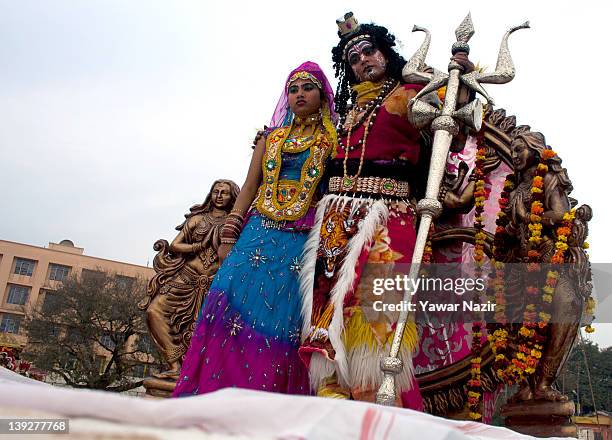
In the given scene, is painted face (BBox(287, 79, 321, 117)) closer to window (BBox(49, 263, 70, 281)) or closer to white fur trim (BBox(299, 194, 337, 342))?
white fur trim (BBox(299, 194, 337, 342))

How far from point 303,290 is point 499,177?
67.7 inches

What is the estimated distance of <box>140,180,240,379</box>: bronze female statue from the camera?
413 centimetres

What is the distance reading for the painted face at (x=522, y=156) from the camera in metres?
3.23

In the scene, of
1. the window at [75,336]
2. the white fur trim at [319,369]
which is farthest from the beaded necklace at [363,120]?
the window at [75,336]

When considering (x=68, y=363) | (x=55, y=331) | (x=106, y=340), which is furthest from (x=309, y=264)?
(x=106, y=340)

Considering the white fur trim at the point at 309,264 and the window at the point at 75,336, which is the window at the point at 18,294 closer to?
the window at the point at 75,336

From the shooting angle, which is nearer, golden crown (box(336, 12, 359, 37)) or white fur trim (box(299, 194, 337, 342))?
white fur trim (box(299, 194, 337, 342))

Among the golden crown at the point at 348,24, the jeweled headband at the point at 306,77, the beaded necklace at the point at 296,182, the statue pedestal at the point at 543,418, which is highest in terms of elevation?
the golden crown at the point at 348,24

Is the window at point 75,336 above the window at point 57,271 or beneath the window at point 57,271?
beneath

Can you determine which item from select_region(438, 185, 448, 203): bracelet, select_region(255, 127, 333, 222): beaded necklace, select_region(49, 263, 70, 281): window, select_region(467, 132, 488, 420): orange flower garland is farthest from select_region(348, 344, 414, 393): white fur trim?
select_region(49, 263, 70, 281): window

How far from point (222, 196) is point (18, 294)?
35013 mm

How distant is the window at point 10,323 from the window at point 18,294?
96 cm

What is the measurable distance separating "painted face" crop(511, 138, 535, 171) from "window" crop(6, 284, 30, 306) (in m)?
36.2

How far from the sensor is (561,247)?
287 centimetres
